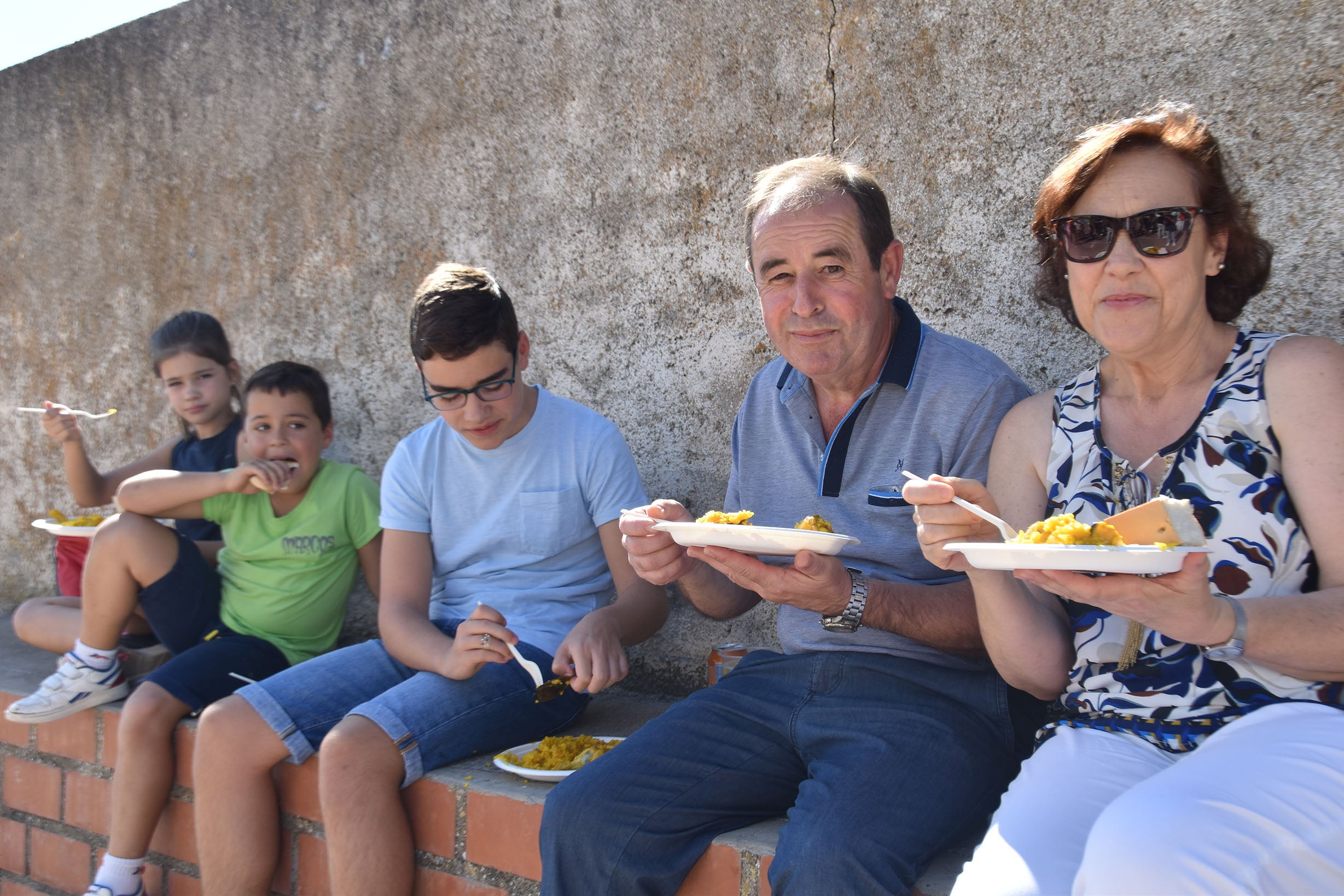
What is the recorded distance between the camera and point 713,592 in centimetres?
224

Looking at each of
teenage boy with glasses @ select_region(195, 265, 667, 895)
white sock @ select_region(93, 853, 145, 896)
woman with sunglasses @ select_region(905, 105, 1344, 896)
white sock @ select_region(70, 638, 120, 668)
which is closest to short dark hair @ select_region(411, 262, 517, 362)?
teenage boy with glasses @ select_region(195, 265, 667, 895)

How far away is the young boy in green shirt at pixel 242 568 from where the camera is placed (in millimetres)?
2961

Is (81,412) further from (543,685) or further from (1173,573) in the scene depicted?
(1173,573)

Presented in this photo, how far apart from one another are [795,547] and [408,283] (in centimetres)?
241

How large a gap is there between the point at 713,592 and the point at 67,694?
6.82 feet

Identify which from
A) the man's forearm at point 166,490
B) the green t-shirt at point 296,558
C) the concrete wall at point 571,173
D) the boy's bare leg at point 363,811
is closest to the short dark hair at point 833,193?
the concrete wall at point 571,173

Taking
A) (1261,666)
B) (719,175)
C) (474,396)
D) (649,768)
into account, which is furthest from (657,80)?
(1261,666)

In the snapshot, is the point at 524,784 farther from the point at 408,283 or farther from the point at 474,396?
the point at 408,283

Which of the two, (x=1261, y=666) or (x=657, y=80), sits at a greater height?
(x=657, y=80)

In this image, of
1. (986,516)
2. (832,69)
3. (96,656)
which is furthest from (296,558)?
(986,516)

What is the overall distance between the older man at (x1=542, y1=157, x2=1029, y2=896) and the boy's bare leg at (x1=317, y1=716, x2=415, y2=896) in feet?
1.77

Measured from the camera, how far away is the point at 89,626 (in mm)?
3035

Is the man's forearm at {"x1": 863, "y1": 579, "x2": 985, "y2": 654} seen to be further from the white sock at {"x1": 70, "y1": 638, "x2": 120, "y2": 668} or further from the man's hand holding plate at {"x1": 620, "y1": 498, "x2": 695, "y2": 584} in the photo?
the white sock at {"x1": 70, "y1": 638, "x2": 120, "y2": 668}

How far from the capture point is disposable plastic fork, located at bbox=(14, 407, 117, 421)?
12.4 ft
